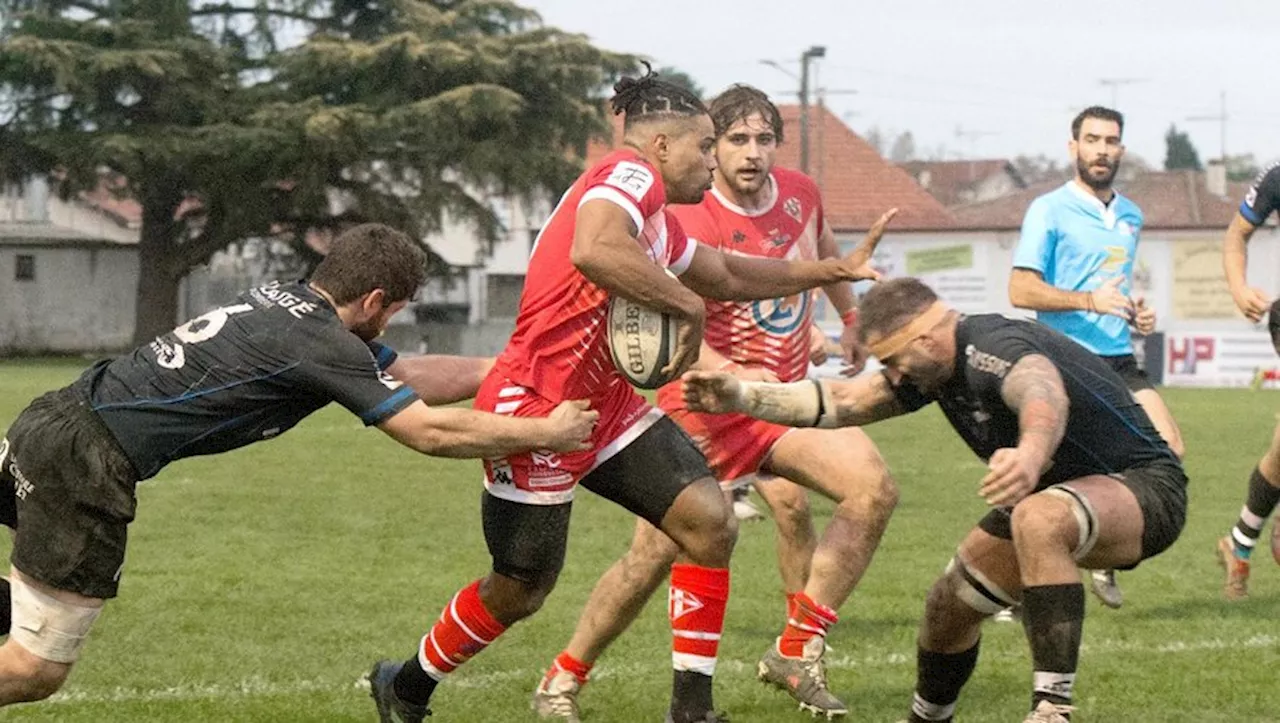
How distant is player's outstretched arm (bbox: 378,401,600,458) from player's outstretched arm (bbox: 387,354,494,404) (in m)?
0.63

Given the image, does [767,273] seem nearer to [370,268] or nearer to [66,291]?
[370,268]

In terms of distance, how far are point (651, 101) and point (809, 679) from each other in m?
2.17

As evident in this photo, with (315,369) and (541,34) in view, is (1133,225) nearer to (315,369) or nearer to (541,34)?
(315,369)

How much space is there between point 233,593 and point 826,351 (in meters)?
3.21

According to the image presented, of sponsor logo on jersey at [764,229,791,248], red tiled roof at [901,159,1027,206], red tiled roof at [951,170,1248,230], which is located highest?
red tiled roof at [901,159,1027,206]

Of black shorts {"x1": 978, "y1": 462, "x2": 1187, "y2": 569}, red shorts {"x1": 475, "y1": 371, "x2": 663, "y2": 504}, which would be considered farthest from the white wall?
black shorts {"x1": 978, "y1": 462, "x2": 1187, "y2": 569}

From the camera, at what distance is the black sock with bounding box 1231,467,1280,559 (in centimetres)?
909

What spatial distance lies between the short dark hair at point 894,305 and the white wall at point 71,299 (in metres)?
51.3

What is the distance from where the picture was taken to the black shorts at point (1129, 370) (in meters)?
9.46

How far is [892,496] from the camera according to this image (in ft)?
24.2

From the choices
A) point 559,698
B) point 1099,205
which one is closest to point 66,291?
point 1099,205

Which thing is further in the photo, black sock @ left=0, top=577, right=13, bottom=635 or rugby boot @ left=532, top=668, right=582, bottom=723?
rugby boot @ left=532, top=668, right=582, bottom=723

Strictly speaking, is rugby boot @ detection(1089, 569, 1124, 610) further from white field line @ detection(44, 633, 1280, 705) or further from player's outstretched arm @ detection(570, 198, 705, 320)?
player's outstretched arm @ detection(570, 198, 705, 320)

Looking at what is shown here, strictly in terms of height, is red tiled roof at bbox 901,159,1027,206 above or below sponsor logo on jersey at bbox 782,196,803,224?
above
